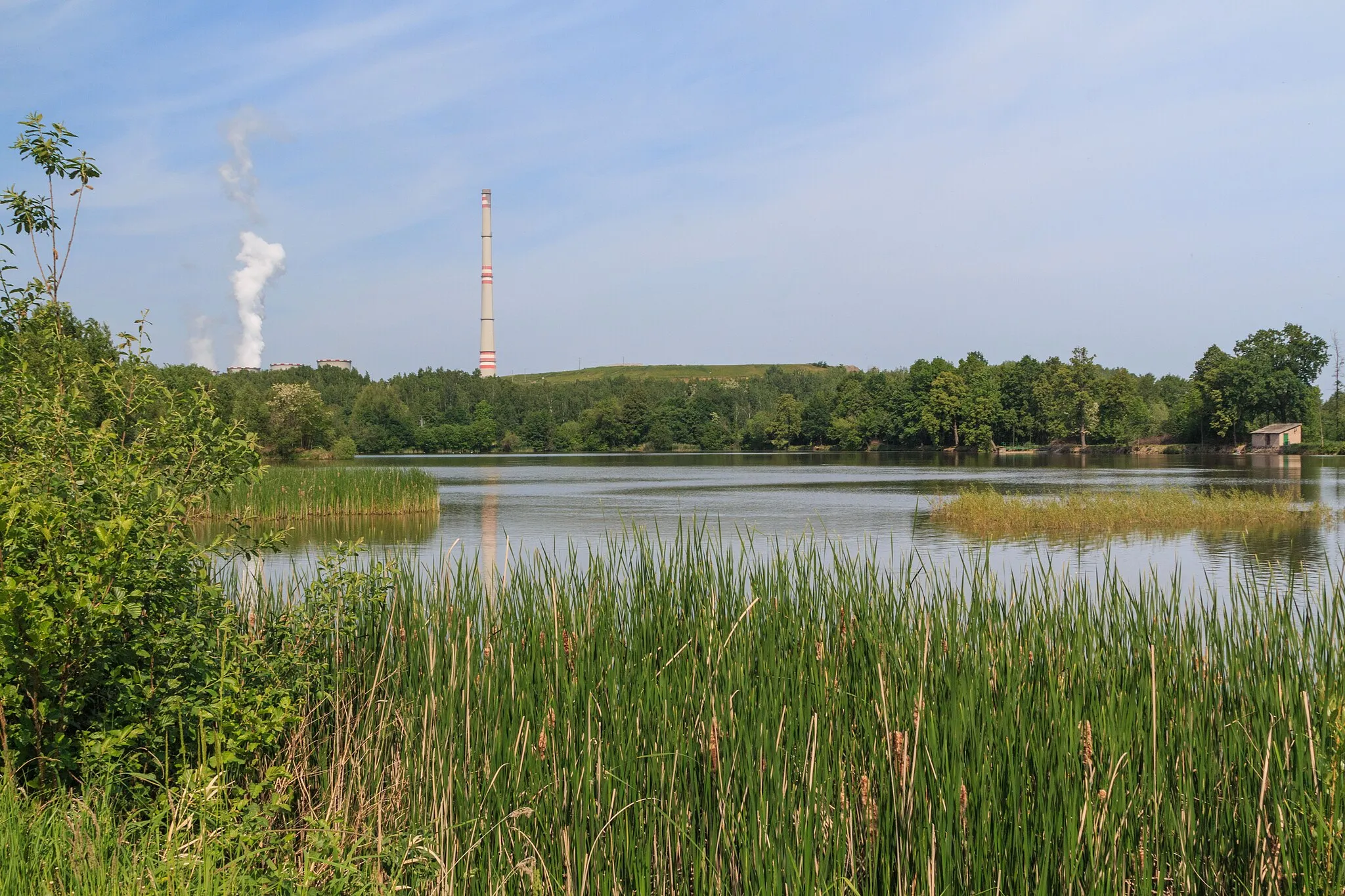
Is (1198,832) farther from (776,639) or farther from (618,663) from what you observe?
(618,663)

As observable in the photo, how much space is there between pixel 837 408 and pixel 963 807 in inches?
4516

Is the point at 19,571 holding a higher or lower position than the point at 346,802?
higher

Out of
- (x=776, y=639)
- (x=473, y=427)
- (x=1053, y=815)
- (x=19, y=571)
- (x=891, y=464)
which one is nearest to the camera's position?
(x=1053, y=815)

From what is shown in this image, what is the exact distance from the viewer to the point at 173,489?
518 centimetres

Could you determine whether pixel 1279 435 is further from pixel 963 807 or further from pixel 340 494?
pixel 963 807

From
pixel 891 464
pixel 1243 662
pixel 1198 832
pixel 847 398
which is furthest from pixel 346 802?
pixel 847 398

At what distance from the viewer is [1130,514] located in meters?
24.8

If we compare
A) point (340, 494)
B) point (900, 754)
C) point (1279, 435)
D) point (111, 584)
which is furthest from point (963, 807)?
point (1279, 435)

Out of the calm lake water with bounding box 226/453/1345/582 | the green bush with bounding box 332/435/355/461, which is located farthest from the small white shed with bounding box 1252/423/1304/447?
the green bush with bounding box 332/435/355/461

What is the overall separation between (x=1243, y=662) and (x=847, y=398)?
11332cm

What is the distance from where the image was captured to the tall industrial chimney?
123688 mm

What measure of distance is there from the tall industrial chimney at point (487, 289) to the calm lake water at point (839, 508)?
172 feet

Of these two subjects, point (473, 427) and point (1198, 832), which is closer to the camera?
point (1198, 832)

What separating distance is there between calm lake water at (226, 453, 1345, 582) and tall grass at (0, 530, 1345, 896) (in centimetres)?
64
